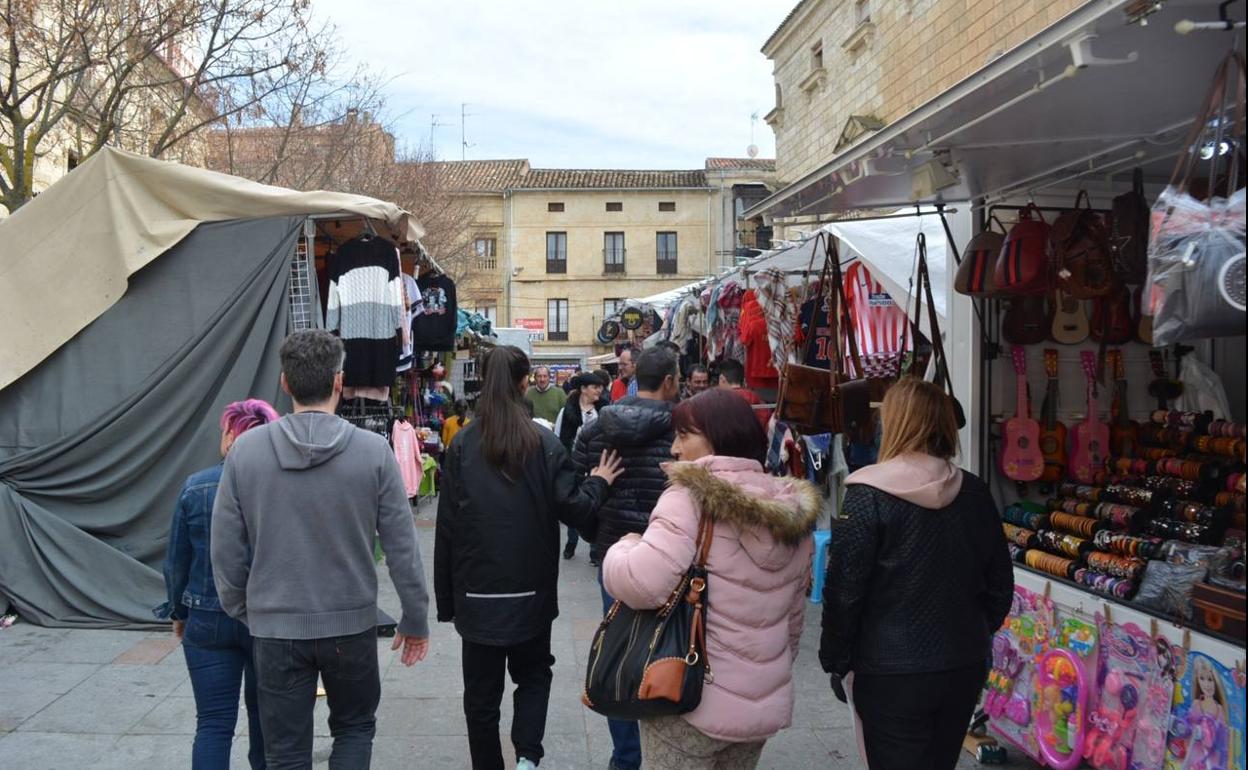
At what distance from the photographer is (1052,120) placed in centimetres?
338

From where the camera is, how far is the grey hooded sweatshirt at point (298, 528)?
10.3 ft

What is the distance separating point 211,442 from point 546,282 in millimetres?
40341

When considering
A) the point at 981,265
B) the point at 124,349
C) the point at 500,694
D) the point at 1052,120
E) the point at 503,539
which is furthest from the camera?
the point at 124,349

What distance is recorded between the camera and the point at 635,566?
2799 millimetres

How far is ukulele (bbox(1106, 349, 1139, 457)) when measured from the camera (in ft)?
15.8

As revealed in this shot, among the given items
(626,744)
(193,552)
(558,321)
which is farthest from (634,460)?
(558,321)

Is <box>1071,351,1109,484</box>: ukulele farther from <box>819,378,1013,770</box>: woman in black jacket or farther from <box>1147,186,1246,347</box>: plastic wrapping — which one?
<box>1147,186,1246,347</box>: plastic wrapping

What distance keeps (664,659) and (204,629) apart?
5.77 feet

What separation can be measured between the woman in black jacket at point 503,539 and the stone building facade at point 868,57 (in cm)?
626

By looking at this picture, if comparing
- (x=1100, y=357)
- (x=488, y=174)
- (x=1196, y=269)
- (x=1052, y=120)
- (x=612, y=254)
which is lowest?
(x=1100, y=357)

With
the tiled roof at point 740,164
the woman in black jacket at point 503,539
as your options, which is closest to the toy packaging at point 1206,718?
the woman in black jacket at point 503,539

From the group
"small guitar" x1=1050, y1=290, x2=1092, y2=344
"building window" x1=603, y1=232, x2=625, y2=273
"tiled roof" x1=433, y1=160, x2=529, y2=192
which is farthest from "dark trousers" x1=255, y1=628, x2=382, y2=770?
"building window" x1=603, y1=232, x2=625, y2=273

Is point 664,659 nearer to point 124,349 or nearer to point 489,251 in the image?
point 124,349

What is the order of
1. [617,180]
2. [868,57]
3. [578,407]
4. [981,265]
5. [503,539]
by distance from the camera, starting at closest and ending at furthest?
[503,539] < [981,265] < [578,407] < [868,57] < [617,180]
